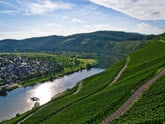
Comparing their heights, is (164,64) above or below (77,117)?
above

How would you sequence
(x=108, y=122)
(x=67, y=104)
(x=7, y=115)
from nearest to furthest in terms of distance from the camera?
(x=108, y=122)
(x=67, y=104)
(x=7, y=115)

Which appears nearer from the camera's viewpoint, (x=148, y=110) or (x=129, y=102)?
(x=148, y=110)

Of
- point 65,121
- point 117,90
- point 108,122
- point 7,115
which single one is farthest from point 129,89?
point 7,115

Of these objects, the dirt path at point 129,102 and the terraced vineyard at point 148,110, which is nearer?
the terraced vineyard at point 148,110

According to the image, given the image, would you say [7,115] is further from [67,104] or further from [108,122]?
[108,122]

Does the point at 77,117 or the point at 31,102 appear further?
the point at 31,102

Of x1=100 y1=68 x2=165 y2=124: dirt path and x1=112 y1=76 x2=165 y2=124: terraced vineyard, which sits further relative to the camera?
x1=100 y1=68 x2=165 y2=124: dirt path

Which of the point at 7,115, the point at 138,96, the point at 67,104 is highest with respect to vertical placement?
the point at 138,96

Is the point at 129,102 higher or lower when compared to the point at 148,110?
lower

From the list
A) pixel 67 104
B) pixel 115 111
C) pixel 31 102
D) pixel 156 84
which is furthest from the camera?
pixel 31 102
